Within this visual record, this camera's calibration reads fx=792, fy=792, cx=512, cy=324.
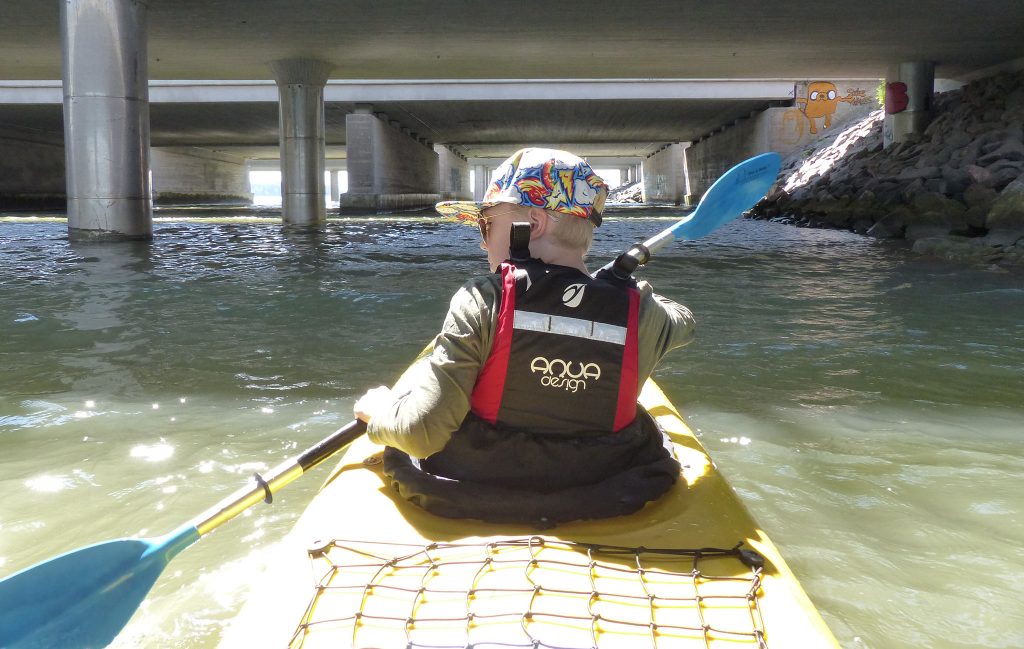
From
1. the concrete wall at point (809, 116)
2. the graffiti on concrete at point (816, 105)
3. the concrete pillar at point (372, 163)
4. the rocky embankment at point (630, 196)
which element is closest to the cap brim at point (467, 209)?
the concrete pillar at point (372, 163)

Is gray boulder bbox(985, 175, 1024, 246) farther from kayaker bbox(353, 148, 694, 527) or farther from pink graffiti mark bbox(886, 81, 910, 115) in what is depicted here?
kayaker bbox(353, 148, 694, 527)

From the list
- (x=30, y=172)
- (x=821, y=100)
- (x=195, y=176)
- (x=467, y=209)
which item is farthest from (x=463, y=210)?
(x=195, y=176)

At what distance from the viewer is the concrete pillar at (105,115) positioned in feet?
39.0

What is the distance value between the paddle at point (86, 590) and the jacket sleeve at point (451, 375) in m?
0.64

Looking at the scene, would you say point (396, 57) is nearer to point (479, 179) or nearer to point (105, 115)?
point (105, 115)

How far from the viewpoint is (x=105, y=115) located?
1212cm

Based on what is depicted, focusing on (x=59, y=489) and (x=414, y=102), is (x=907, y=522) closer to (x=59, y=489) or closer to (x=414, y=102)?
(x=59, y=489)

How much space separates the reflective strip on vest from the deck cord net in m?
0.48

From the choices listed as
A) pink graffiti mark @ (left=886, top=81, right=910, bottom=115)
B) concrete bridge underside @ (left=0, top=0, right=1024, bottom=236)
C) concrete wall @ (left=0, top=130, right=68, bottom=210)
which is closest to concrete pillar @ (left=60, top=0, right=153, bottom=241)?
concrete bridge underside @ (left=0, top=0, right=1024, bottom=236)

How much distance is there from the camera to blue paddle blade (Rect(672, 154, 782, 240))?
3.52 meters

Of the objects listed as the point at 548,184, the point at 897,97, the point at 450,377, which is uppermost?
the point at 897,97

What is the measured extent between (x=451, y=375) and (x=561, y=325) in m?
0.29

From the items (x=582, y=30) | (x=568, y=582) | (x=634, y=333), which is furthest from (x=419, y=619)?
(x=582, y=30)

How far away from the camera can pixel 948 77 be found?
20.8 meters
